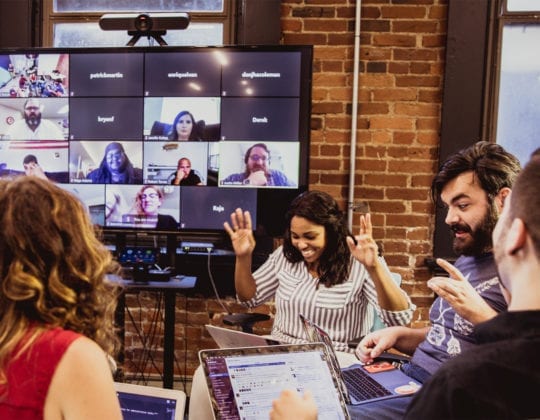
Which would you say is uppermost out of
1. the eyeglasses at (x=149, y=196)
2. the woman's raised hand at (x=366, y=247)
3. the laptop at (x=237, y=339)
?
the eyeglasses at (x=149, y=196)

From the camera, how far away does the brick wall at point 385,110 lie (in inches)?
112

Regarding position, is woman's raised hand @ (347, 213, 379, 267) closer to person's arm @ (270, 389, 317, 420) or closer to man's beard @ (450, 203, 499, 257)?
man's beard @ (450, 203, 499, 257)

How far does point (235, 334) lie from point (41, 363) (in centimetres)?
80

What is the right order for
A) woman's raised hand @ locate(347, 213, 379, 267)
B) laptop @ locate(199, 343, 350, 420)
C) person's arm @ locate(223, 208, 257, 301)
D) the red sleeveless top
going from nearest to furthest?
the red sleeveless top, laptop @ locate(199, 343, 350, 420), woman's raised hand @ locate(347, 213, 379, 267), person's arm @ locate(223, 208, 257, 301)

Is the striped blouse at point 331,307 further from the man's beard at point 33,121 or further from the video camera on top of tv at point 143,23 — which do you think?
the man's beard at point 33,121

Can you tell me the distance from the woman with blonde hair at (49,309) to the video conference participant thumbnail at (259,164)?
1634 millimetres

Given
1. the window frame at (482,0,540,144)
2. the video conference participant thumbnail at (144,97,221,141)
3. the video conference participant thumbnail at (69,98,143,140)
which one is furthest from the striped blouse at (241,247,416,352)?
the window frame at (482,0,540,144)

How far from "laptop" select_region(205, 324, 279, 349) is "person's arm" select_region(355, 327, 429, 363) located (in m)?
0.37

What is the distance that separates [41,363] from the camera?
2.82 ft

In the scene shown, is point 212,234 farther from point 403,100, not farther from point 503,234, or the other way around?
point 503,234

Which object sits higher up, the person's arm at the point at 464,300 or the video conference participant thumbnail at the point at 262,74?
the video conference participant thumbnail at the point at 262,74

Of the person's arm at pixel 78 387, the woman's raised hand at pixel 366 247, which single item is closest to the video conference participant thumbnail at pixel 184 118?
the woman's raised hand at pixel 366 247

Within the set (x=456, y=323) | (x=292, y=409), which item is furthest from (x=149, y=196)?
(x=292, y=409)

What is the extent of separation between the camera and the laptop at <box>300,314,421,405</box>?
4.79ft
